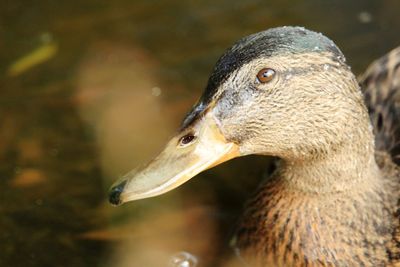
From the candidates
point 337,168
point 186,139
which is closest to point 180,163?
point 186,139

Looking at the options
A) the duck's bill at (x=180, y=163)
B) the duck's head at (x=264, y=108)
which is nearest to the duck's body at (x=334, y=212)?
the duck's head at (x=264, y=108)

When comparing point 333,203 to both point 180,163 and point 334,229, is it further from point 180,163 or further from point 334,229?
point 180,163

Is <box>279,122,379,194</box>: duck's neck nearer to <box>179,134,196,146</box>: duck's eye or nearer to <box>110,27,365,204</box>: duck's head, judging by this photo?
<box>110,27,365,204</box>: duck's head

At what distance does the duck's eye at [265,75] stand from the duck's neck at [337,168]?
42 centimetres

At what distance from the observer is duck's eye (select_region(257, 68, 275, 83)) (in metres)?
3.08

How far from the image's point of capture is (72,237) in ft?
13.9

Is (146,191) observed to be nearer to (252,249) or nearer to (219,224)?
(252,249)

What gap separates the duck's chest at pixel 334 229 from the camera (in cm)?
354

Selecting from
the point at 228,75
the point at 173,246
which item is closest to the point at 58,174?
the point at 173,246

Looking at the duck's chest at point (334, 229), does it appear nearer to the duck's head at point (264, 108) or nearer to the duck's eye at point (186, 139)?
the duck's head at point (264, 108)

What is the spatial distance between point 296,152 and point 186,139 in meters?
0.44

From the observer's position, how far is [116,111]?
4.86 metres

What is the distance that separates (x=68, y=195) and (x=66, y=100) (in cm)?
73

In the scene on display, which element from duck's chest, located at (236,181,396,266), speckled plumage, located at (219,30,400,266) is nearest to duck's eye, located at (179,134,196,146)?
speckled plumage, located at (219,30,400,266)
